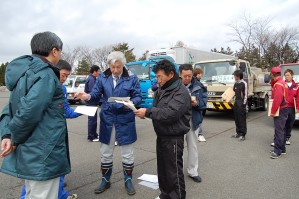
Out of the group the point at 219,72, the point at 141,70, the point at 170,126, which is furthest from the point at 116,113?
the point at 141,70

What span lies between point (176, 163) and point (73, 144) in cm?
425

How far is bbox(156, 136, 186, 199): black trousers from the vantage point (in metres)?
2.94

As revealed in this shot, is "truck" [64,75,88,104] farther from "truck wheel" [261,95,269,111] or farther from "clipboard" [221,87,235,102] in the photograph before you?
"clipboard" [221,87,235,102]

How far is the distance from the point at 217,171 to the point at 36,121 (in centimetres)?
350

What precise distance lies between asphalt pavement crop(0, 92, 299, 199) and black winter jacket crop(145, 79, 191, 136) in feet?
3.91

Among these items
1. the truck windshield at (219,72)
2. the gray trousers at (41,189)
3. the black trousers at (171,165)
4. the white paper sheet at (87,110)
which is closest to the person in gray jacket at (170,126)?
the black trousers at (171,165)

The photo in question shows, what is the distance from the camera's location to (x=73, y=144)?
6531 mm

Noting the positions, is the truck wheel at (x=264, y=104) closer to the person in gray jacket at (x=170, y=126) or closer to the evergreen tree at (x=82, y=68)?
the person in gray jacket at (x=170, y=126)

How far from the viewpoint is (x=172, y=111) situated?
2789mm

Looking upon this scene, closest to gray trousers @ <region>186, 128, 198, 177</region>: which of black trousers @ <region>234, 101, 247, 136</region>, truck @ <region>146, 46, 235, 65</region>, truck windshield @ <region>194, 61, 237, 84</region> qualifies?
Result: black trousers @ <region>234, 101, 247, 136</region>

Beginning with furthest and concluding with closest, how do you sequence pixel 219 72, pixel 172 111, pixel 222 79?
1. pixel 219 72
2. pixel 222 79
3. pixel 172 111

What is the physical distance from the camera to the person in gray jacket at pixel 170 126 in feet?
9.43

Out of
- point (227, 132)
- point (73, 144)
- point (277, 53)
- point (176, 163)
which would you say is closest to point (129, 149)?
point (176, 163)

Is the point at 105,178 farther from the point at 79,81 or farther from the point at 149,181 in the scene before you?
the point at 79,81
